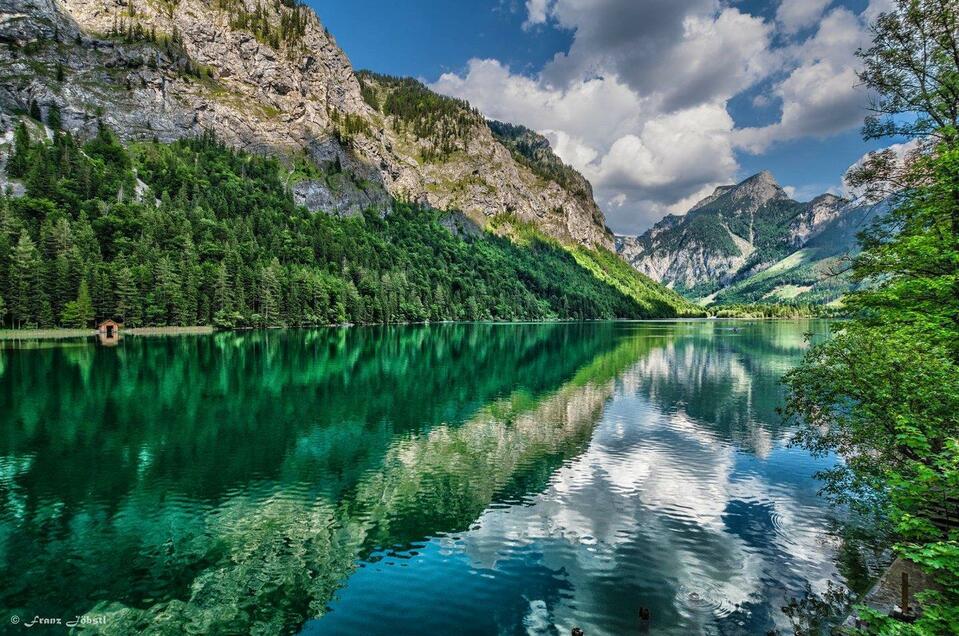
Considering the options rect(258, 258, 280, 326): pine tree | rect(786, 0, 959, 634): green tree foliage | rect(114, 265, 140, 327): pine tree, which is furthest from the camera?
rect(258, 258, 280, 326): pine tree

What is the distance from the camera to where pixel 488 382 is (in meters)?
59.1

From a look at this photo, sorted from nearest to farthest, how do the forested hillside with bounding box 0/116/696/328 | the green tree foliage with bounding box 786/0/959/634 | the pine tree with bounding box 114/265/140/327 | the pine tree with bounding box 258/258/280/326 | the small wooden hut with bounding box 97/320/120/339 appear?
the green tree foliage with bounding box 786/0/959/634 → the small wooden hut with bounding box 97/320/120/339 → the forested hillside with bounding box 0/116/696/328 → the pine tree with bounding box 114/265/140/327 → the pine tree with bounding box 258/258/280/326

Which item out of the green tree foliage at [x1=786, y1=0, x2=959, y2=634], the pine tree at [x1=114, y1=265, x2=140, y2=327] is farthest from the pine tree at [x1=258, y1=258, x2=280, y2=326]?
the green tree foliage at [x1=786, y1=0, x2=959, y2=634]

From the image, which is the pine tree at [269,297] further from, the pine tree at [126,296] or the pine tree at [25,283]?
the pine tree at [25,283]

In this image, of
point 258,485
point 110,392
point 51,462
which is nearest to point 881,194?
point 258,485

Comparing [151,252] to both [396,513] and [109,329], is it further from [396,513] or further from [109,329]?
[396,513]

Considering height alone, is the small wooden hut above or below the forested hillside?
below

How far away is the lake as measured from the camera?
47.5 ft

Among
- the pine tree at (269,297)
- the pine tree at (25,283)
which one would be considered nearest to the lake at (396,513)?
the pine tree at (25,283)

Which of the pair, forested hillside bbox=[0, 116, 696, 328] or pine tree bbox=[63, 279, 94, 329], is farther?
forested hillside bbox=[0, 116, 696, 328]

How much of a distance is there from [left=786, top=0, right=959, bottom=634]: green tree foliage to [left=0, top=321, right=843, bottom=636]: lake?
4576 mm

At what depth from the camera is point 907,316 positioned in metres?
20.4

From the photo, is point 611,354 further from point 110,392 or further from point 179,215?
point 179,215

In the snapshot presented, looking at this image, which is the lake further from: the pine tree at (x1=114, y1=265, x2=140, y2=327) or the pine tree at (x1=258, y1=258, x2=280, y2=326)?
the pine tree at (x1=258, y1=258, x2=280, y2=326)
